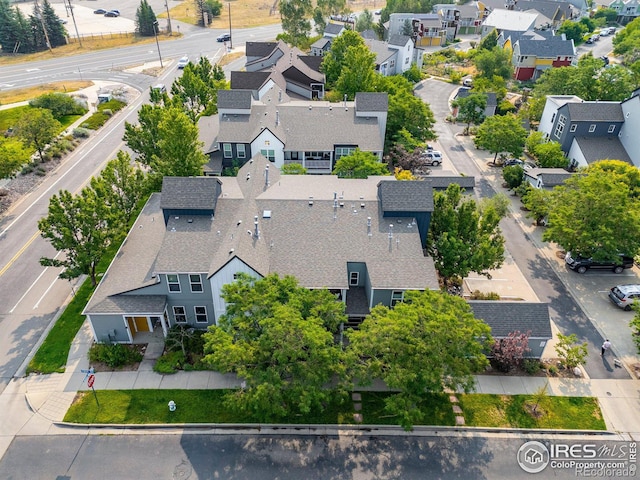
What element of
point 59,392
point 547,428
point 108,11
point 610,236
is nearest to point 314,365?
point 547,428

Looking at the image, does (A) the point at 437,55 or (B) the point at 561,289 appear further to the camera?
(A) the point at 437,55

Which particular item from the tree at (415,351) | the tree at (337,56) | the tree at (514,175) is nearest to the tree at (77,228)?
the tree at (415,351)

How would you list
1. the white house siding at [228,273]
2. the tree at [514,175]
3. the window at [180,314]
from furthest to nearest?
the tree at [514,175]
the window at [180,314]
the white house siding at [228,273]

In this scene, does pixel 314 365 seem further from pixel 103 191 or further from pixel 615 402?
pixel 103 191

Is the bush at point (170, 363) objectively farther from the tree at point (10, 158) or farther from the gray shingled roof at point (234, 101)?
the gray shingled roof at point (234, 101)

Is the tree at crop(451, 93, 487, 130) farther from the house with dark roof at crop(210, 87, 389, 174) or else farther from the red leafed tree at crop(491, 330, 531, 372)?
the red leafed tree at crop(491, 330, 531, 372)

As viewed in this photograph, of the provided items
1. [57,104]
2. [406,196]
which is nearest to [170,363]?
[406,196]
